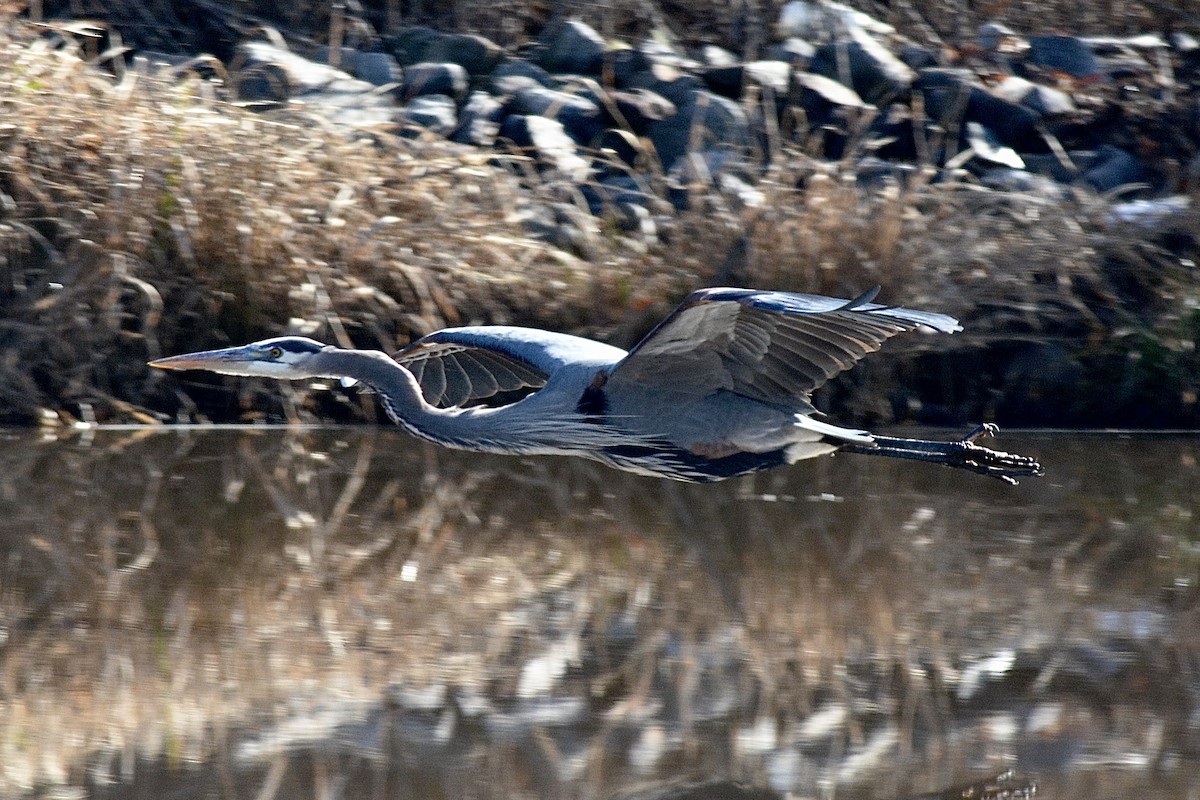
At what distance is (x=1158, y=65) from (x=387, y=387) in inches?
325

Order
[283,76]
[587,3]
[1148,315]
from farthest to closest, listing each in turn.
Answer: [587,3] < [283,76] < [1148,315]

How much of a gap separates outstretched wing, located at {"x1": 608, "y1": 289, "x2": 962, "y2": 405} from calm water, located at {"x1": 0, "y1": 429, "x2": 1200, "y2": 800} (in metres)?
0.63

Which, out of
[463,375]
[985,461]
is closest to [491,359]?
[463,375]

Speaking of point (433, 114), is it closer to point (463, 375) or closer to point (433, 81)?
point (433, 81)

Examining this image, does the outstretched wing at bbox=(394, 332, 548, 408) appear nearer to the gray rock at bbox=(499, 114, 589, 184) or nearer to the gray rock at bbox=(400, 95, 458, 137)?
the gray rock at bbox=(499, 114, 589, 184)

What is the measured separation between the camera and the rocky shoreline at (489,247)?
8.38m

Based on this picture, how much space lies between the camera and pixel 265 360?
5.70 m

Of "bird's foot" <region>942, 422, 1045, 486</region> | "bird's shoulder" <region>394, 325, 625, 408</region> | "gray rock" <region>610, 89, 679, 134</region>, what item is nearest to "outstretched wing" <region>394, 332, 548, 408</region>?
"bird's shoulder" <region>394, 325, 625, 408</region>

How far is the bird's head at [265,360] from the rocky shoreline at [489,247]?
2558 millimetres

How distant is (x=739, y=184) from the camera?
9.20 metres

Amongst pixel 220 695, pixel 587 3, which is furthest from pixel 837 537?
pixel 587 3

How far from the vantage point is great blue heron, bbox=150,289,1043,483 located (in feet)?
17.6

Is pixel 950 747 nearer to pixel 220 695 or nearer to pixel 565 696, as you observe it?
pixel 565 696

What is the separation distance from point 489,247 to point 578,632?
4384 mm
